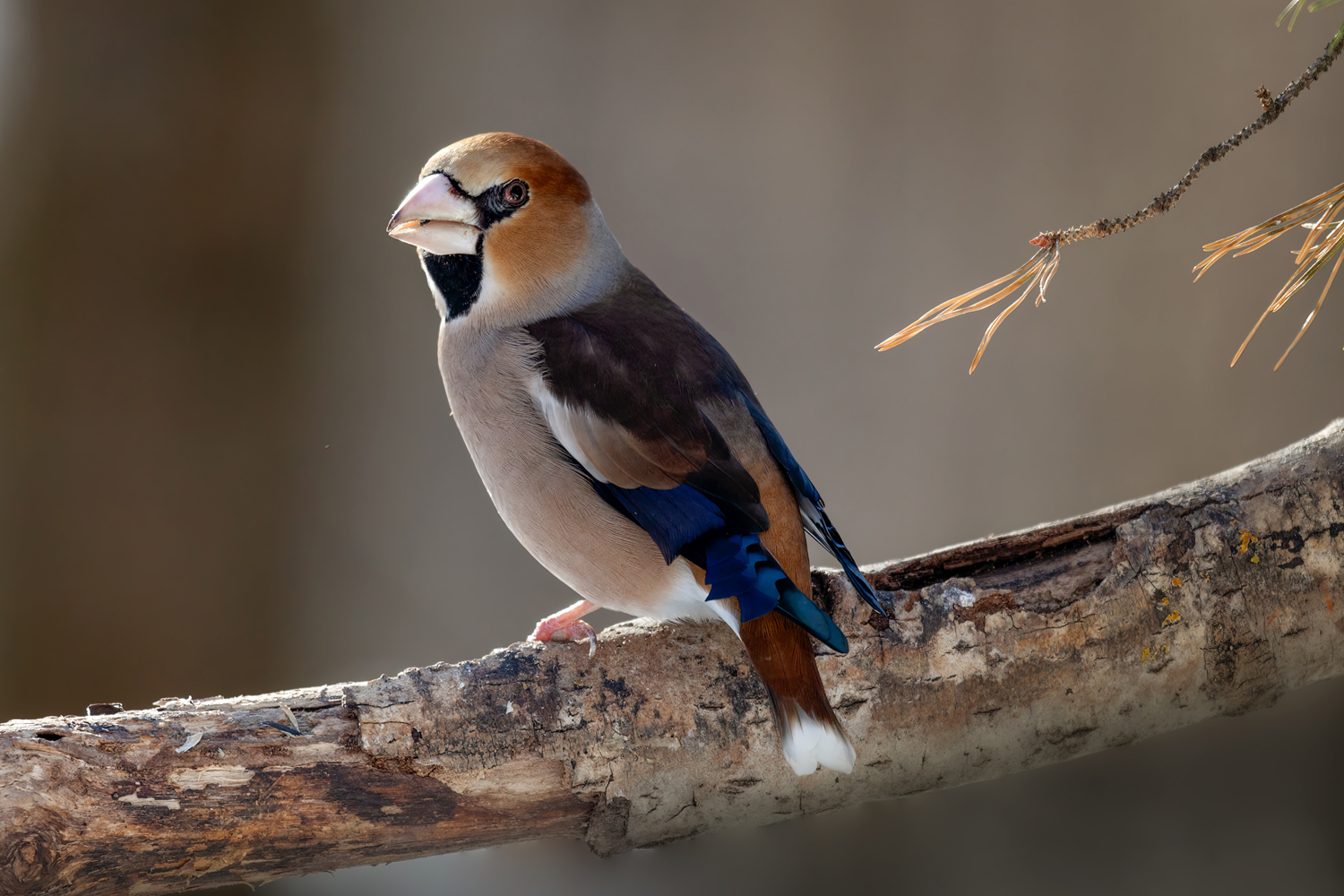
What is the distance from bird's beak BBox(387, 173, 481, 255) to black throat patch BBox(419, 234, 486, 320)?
0.8 inches

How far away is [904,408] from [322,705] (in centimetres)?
269

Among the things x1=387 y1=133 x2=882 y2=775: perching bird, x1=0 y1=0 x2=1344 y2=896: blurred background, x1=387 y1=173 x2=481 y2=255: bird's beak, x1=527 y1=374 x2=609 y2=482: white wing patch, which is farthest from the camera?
x1=0 y1=0 x2=1344 y2=896: blurred background

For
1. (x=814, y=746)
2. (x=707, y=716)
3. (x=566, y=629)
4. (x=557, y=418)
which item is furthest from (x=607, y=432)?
(x=814, y=746)

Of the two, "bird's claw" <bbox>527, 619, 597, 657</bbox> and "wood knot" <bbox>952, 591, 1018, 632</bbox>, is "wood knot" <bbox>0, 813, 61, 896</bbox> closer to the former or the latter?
"bird's claw" <bbox>527, 619, 597, 657</bbox>

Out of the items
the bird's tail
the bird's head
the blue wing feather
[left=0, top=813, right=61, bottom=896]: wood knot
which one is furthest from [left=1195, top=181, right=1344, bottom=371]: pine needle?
[left=0, top=813, right=61, bottom=896]: wood knot

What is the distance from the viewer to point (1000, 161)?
3.61m

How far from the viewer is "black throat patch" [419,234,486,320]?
6.10ft

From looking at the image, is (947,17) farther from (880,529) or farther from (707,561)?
(707,561)

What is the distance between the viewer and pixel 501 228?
6.03 ft

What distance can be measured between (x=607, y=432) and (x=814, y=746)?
590 mm

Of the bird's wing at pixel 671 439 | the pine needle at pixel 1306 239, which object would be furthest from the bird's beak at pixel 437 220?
the pine needle at pixel 1306 239

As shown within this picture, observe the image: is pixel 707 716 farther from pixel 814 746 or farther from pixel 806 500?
pixel 806 500

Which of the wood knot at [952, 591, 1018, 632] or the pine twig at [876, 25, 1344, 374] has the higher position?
the pine twig at [876, 25, 1344, 374]

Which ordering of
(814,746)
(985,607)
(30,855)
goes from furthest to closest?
(985,607)
(814,746)
(30,855)
